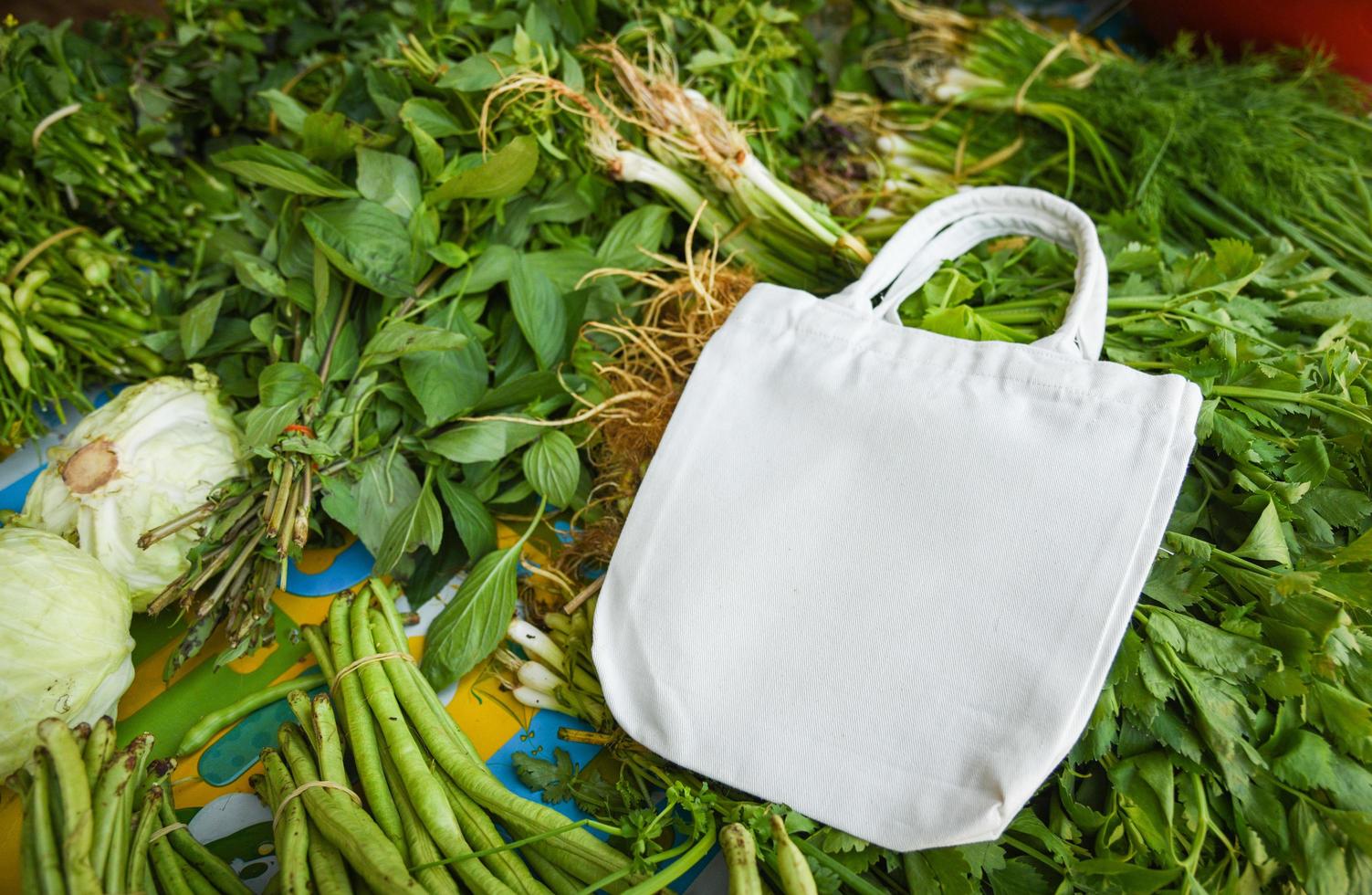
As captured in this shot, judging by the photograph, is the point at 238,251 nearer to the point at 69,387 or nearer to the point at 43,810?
the point at 69,387

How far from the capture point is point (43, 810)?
26.1 inches

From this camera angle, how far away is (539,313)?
3.53ft

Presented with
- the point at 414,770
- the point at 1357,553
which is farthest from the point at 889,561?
the point at 414,770

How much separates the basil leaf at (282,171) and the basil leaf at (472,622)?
20.4 inches

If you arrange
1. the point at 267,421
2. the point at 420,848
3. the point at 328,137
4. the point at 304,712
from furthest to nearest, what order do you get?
the point at 328,137 → the point at 267,421 → the point at 304,712 → the point at 420,848

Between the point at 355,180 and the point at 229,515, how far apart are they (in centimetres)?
50

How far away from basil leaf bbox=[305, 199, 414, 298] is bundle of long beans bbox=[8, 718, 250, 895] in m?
0.57

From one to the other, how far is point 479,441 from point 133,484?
1.35ft

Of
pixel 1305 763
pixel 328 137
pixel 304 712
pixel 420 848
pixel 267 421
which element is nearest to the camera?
pixel 1305 763

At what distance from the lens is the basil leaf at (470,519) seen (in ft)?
3.36

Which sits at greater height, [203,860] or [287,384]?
[287,384]

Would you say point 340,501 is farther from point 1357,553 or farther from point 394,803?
point 1357,553

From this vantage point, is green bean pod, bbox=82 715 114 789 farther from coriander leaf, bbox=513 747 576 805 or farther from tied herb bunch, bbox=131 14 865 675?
coriander leaf, bbox=513 747 576 805

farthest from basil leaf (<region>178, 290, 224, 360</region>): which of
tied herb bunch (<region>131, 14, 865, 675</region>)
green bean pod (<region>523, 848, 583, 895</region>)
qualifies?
green bean pod (<region>523, 848, 583, 895</region>)
